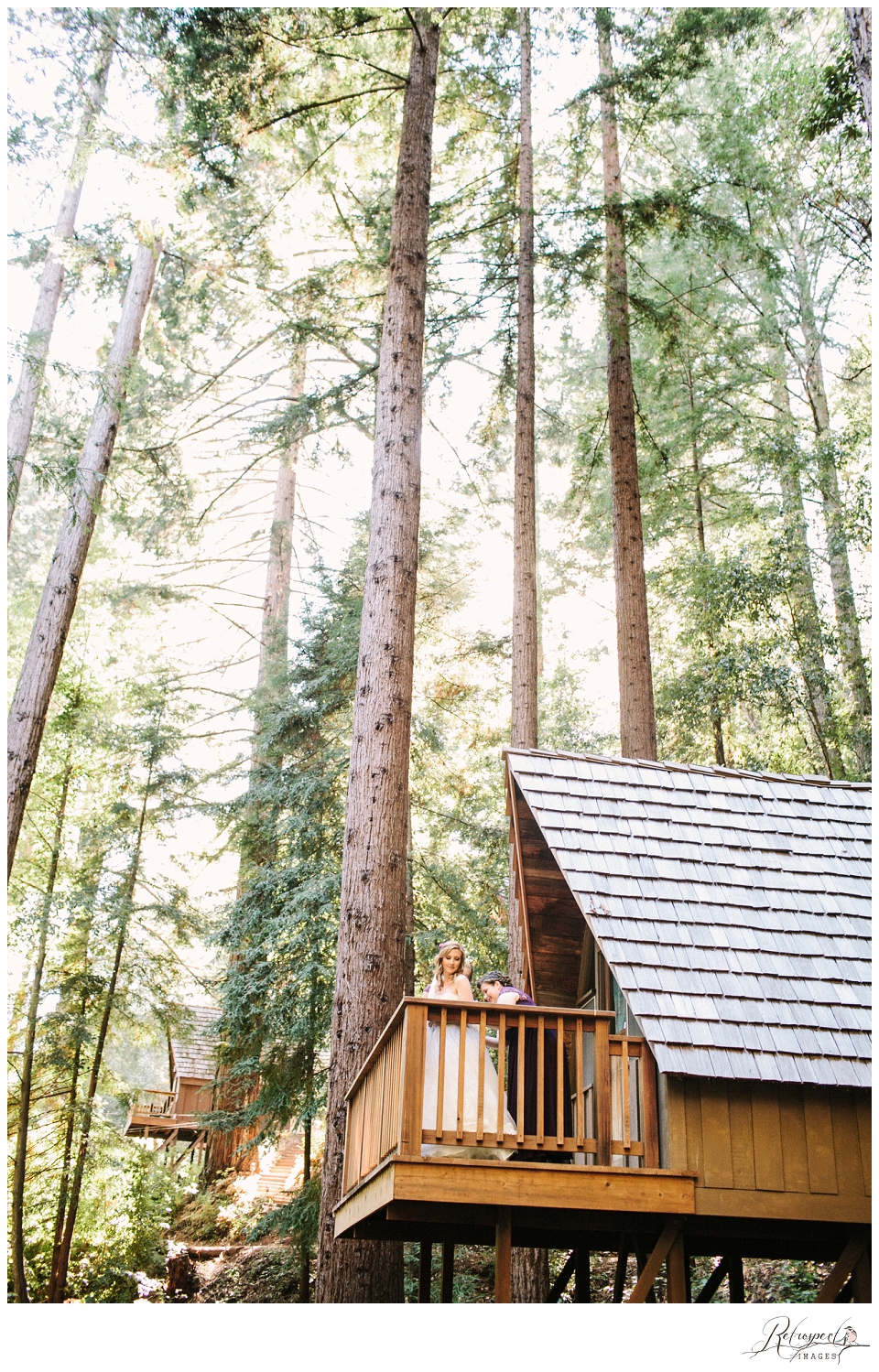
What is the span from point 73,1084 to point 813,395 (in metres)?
14.3

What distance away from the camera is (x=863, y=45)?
4906mm

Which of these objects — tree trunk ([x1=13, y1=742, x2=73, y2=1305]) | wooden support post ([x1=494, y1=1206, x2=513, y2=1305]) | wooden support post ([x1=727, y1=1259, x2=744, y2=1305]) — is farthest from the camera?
tree trunk ([x1=13, y1=742, x2=73, y2=1305])

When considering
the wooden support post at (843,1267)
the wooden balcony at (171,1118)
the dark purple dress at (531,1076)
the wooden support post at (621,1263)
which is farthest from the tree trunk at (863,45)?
the wooden balcony at (171,1118)

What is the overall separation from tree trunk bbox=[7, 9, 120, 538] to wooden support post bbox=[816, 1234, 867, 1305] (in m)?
8.88

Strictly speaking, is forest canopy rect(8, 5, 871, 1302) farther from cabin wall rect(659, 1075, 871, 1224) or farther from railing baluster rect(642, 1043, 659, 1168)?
cabin wall rect(659, 1075, 871, 1224)

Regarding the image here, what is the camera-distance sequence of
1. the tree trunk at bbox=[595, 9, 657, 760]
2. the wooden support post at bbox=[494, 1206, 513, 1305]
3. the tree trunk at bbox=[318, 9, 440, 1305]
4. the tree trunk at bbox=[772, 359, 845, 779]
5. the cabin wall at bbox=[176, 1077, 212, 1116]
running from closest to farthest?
the wooden support post at bbox=[494, 1206, 513, 1305] < the tree trunk at bbox=[318, 9, 440, 1305] < the tree trunk at bbox=[595, 9, 657, 760] < the tree trunk at bbox=[772, 359, 845, 779] < the cabin wall at bbox=[176, 1077, 212, 1116]

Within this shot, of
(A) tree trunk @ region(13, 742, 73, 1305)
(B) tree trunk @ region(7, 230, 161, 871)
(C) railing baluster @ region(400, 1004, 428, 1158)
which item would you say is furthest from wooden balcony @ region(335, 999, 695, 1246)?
(A) tree trunk @ region(13, 742, 73, 1305)

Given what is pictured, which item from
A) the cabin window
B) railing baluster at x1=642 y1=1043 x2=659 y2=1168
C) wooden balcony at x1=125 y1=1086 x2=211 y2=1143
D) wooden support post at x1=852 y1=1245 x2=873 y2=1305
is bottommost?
wooden balcony at x1=125 y1=1086 x2=211 y2=1143

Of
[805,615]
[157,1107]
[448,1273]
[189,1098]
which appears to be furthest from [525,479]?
[157,1107]

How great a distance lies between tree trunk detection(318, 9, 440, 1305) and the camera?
210 inches

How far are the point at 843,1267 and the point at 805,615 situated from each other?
28.0ft

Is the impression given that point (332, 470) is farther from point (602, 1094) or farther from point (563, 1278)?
point (602, 1094)

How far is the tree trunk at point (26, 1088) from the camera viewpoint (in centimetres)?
891

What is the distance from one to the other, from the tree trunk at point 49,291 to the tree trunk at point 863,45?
6720 millimetres
